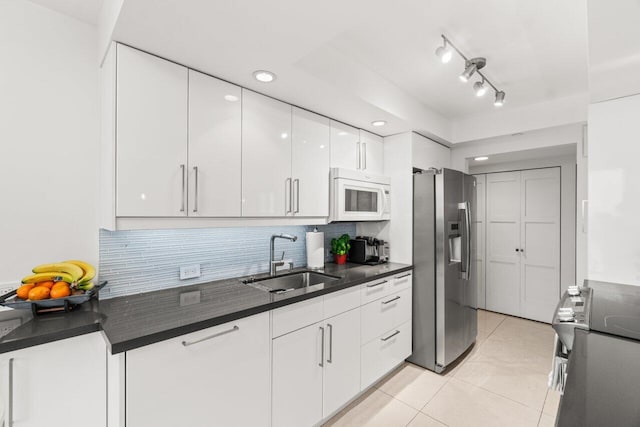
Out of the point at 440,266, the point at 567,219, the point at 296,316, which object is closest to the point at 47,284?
the point at 296,316

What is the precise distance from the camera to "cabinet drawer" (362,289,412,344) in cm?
226

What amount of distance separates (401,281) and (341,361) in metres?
0.94

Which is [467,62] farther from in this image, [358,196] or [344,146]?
[358,196]

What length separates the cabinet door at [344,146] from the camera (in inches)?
98.4

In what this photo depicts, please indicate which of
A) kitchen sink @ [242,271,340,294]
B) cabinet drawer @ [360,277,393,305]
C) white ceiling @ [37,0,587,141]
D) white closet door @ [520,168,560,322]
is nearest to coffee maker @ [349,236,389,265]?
cabinet drawer @ [360,277,393,305]

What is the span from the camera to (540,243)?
387 cm

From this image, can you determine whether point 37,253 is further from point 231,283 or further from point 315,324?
point 315,324

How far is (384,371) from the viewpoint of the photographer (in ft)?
7.99

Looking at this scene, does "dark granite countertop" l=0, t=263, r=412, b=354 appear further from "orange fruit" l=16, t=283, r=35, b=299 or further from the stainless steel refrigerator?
the stainless steel refrigerator

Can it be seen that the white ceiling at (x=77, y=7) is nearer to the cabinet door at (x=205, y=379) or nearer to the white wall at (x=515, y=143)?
the cabinet door at (x=205, y=379)

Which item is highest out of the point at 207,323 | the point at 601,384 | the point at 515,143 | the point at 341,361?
the point at 515,143

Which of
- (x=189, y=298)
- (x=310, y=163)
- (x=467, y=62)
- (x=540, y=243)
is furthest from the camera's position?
(x=540, y=243)

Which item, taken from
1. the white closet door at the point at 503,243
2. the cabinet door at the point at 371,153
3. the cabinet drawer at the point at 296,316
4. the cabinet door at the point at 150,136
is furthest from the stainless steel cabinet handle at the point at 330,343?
the white closet door at the point at 503,243

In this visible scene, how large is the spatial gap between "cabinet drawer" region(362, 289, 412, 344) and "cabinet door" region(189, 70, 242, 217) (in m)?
1.28
